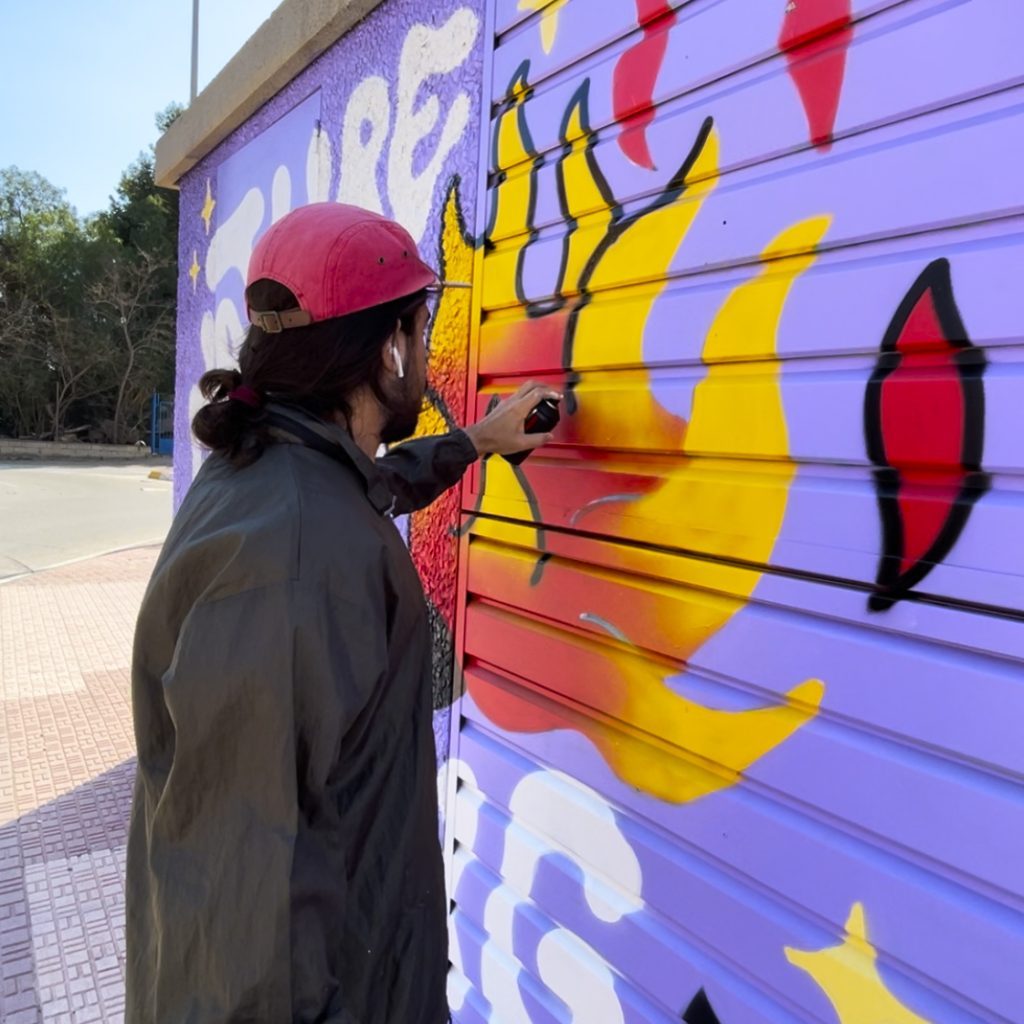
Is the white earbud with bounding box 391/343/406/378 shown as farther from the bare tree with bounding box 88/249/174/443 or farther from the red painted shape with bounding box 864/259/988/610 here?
the bare tree with bounding box 88/249/174/443

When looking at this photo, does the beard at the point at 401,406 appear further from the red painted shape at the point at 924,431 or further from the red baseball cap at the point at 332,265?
the red painted shape at the point at 924,431

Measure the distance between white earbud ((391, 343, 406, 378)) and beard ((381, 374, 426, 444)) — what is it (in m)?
0.01

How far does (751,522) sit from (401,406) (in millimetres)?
648

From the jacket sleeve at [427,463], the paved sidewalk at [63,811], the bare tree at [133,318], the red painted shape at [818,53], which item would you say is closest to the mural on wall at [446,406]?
the jacket sleeve at [427,463]

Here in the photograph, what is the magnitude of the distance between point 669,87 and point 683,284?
379 millimetres

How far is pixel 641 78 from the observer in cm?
173

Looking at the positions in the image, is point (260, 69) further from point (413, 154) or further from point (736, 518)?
point (736, 518)

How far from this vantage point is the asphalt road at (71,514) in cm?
1162

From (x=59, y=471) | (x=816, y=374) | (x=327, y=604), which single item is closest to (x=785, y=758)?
(x=816, y=374)

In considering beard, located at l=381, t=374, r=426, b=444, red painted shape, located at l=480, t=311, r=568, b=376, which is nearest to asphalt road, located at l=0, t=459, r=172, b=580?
red painted shape, located at l=480, t=311, r=568, b=376

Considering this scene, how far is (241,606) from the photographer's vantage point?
119cm

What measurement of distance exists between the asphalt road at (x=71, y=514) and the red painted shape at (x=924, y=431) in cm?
1047

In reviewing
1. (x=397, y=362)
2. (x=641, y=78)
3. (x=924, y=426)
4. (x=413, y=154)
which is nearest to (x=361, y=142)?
(x=413, y=154)

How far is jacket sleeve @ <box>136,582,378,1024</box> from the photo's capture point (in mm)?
1160
